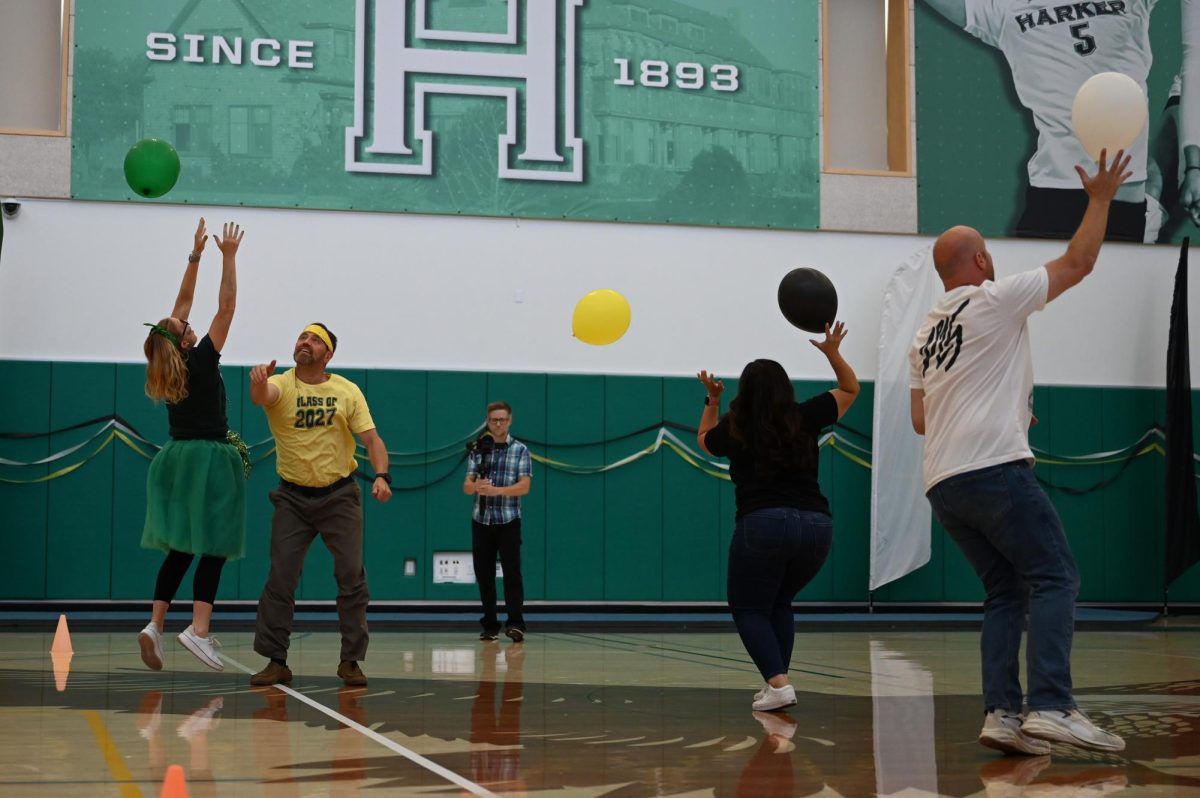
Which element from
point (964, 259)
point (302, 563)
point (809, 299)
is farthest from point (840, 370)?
point (302, 563)

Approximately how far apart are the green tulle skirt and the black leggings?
7cm

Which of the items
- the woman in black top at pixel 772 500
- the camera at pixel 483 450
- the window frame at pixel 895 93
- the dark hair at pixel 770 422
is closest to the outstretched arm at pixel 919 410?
the woman in black top at pixel 772 500

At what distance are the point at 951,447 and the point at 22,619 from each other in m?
8.61

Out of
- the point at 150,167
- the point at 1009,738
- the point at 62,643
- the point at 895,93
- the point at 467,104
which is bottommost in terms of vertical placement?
the point at 62,643

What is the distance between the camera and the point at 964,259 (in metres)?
4.49

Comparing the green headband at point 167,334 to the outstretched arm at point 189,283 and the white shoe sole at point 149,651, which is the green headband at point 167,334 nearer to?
the outstretched arm at point 189,283

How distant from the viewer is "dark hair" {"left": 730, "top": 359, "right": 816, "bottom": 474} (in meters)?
5.41

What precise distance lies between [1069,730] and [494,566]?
5926mm

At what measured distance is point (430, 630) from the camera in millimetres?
10336

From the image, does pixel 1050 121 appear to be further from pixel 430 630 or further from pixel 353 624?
pixel 353 624

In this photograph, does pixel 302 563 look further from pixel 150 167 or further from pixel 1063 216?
pixel 1063 216

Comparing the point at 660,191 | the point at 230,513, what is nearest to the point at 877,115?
the point at 660,191

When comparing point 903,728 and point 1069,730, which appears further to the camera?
point 903,728

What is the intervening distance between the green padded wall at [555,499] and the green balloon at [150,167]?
4197 mm
